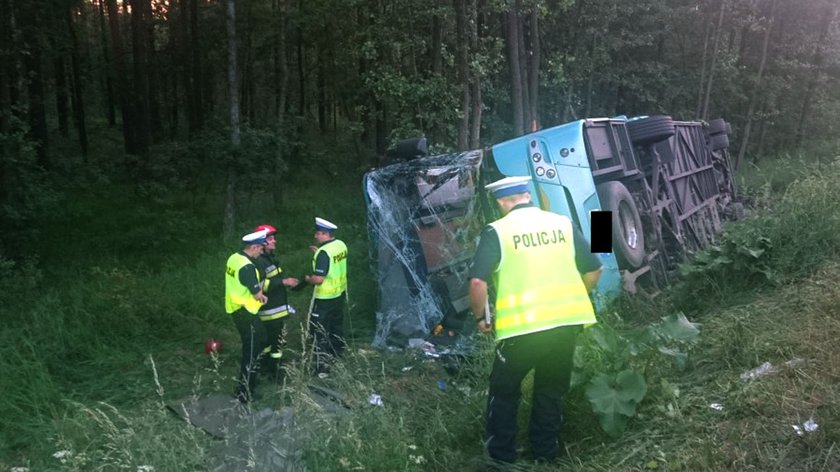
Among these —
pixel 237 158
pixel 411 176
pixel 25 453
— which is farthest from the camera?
pixel 237 158

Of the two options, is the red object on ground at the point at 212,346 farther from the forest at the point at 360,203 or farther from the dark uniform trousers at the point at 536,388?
the dark uniform trousers at the point at 536,388

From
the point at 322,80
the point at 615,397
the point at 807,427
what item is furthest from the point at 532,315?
the point at 322,80

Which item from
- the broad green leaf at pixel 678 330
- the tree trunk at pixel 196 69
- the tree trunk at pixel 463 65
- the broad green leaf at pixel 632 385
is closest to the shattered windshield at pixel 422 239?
the broad green leaf at pixel 678 330

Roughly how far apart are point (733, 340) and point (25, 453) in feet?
15.8

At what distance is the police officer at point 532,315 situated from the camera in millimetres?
3447

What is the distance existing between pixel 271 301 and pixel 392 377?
136 cm

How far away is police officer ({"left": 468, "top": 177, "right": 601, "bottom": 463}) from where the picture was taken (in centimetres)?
345

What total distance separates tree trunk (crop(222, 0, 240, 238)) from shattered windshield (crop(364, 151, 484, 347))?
231 inches

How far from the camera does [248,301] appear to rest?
18.7ft

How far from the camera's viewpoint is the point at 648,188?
6984 mm

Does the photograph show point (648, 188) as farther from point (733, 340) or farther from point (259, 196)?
point (259, 196)

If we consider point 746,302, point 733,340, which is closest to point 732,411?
point 733,340

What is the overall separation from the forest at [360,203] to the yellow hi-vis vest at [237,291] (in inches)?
30.6

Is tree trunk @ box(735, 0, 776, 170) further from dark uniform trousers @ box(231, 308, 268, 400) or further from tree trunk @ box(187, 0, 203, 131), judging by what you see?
dark uniform trousers @ box(231, 308, 268, 400)
